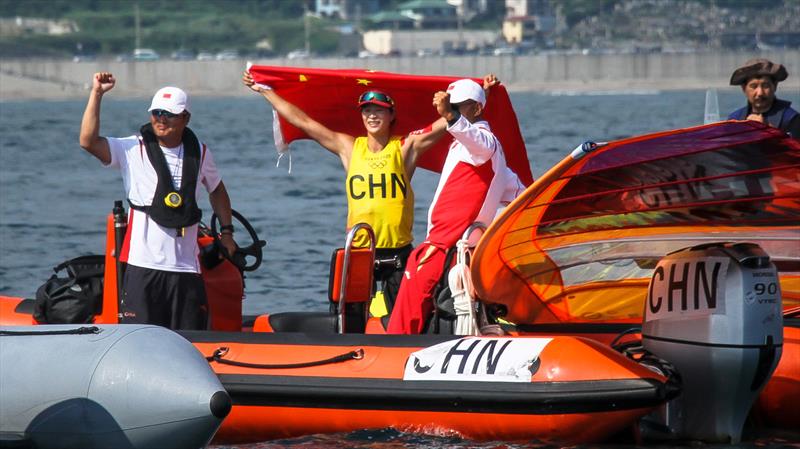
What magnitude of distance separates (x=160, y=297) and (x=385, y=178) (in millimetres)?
1348

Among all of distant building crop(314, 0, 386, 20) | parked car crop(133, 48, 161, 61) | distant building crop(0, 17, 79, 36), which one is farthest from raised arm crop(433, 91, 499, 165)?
distant building crop(314, 0, 386, 20)

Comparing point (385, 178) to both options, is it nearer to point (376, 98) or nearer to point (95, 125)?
point (376, 98)

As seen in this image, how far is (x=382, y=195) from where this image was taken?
27.4 ft

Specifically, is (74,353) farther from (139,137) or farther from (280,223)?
(280,223)

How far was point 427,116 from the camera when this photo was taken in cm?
918

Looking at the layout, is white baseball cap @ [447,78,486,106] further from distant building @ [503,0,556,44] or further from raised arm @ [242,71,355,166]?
distant building @ [503,0,556,44]

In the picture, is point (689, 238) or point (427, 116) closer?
point (689, 238)

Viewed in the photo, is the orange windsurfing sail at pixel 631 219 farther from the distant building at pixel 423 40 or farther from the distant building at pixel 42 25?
the distant building at pixel 42 25

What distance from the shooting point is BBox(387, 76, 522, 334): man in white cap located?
7945 mm

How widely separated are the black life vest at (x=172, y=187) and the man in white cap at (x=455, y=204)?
114cm

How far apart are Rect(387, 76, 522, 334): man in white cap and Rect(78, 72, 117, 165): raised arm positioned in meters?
1.65

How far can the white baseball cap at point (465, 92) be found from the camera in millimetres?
7895

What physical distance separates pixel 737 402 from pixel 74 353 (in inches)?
118

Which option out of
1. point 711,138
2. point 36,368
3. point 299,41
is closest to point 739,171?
point 711,138
